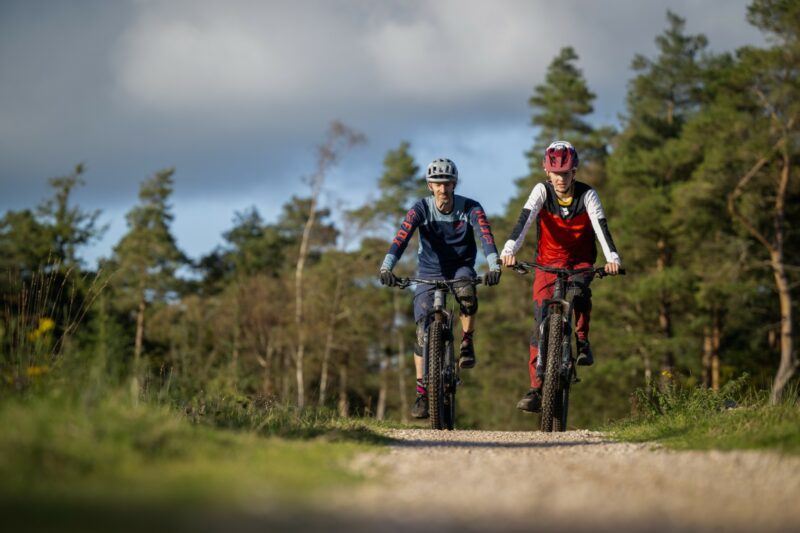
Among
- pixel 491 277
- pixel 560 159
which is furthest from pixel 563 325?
pixel 560 159

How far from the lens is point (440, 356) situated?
9.84 meters

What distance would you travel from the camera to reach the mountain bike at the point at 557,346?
9.61m

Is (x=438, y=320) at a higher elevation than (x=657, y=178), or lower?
lower

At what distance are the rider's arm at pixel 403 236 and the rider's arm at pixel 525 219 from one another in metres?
0.96

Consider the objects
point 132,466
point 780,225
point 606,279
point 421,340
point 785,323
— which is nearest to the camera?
point 132,466

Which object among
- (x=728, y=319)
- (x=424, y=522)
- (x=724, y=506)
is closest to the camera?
(x=424, y=522)

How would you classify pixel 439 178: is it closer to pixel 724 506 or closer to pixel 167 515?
pixel 724 506

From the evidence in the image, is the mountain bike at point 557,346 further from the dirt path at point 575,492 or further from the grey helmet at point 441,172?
the dirt path at point 575,492

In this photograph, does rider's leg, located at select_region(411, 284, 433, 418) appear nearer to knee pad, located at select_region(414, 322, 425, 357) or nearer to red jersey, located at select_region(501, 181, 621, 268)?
knee pad, located at select_region(414, 322, 425, 357)

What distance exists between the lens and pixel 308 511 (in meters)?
4.29

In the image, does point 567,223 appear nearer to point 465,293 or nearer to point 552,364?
point 465,293

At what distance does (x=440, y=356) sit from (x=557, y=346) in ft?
3.48

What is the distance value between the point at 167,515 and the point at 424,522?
99 centimetres

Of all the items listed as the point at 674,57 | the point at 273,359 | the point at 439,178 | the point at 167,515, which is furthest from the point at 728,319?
the point at 167,515
